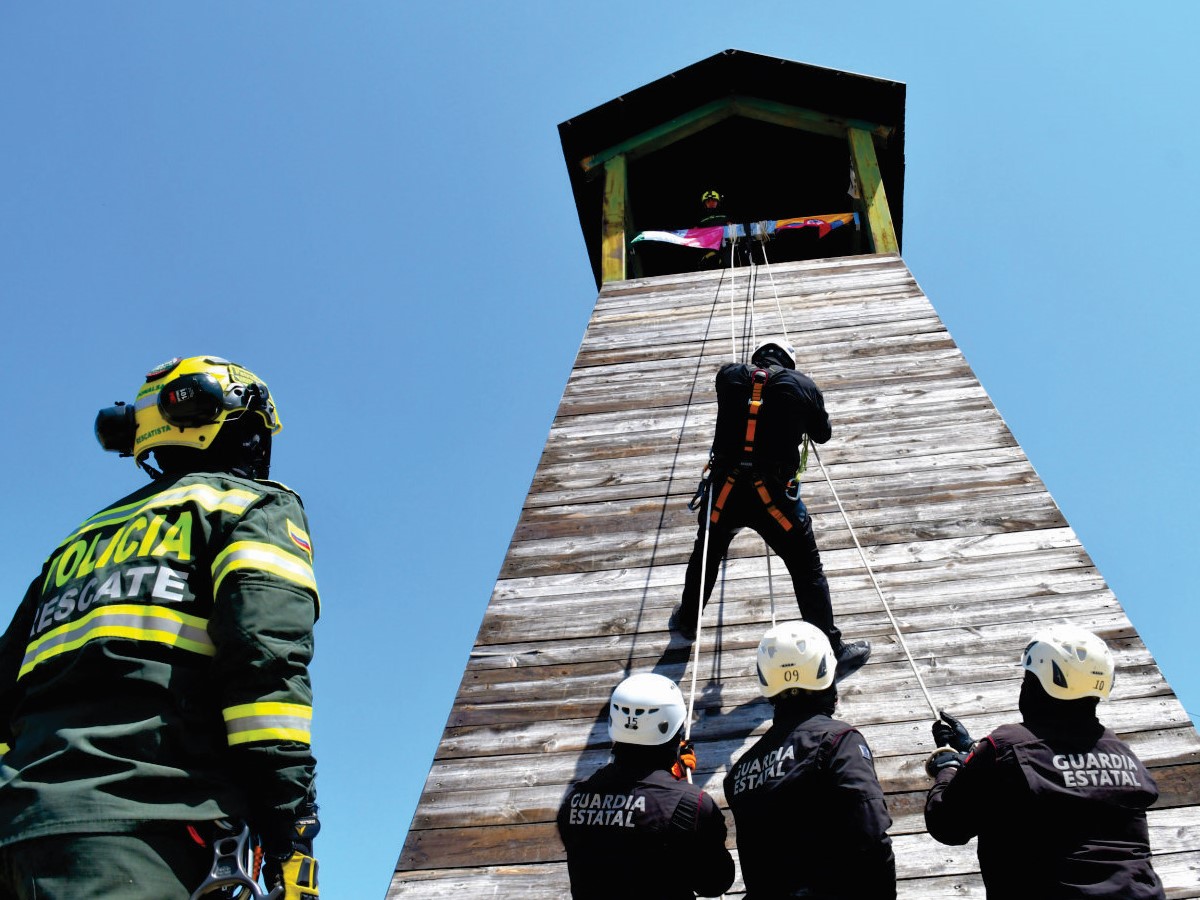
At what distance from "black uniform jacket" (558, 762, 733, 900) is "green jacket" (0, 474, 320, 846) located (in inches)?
38.7

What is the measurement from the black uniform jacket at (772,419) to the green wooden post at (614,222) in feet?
17.0

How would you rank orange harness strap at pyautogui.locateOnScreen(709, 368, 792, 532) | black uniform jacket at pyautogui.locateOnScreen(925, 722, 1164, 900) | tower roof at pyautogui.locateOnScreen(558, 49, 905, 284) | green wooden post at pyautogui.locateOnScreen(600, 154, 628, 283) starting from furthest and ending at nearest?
1. tower roof at pyautogui.locateOnScreen(558, 49, 905, 284)
2. green wooden post at pyautogui.locateOnScreen(600, 154, 628, 283)
3. orange harness strap at pyautogui.locateOnScreen(709, 368, 792, 532)
4. black uniform jacket at pyautogui.locateOnScreen(925, 722, 1164, 900)

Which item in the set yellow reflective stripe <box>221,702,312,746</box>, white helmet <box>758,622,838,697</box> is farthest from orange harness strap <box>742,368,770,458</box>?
yellow reflective stripe <box>221,702,312,746</box>

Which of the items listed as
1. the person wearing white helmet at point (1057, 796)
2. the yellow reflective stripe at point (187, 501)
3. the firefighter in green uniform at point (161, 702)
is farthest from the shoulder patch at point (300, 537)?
the person wearing white helmet at point (1057, 796)

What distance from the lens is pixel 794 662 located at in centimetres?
321

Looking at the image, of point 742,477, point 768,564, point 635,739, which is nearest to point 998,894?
point 635,739

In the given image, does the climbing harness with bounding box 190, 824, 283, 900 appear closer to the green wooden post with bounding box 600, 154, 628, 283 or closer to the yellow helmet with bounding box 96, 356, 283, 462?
the yellow helmet with bounding box 96, 356, 283, 462

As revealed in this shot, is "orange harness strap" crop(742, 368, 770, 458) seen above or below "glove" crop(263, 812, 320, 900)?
above

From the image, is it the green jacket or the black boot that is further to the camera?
the black boot

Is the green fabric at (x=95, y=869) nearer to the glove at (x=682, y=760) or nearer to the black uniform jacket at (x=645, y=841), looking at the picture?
the black uniform jacket at (x=645, y=841)

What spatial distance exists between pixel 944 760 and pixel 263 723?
219 centimetres

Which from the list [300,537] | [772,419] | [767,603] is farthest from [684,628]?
[300,537]

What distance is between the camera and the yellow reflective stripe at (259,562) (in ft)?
7.99

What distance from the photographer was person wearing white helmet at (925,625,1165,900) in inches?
104
